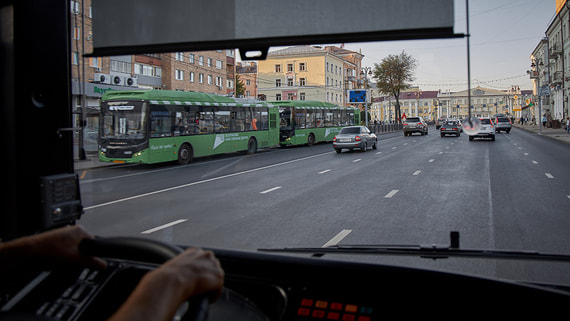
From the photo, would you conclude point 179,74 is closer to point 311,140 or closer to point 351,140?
point 351,140

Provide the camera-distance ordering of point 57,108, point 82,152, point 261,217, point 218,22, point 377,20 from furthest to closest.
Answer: point 261,217 < point 82,152 < point 57,108 < point 218,22 < point 377,20

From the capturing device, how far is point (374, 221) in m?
7.93

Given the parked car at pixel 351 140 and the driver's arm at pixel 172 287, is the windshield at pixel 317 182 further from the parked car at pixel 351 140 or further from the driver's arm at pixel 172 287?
the parked car at pixel 351 140

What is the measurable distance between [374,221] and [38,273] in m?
6.52

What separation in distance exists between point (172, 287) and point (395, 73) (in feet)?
10.2

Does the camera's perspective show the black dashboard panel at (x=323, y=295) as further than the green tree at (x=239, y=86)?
No

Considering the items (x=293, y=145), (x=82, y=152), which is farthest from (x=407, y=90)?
(x=293, y=145)

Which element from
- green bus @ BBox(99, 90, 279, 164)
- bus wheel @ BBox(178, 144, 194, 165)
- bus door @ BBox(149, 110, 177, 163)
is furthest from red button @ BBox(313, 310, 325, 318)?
bus wheel @ BBox(178, 144, 194, 165)

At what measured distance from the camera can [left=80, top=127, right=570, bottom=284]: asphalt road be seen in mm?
6480

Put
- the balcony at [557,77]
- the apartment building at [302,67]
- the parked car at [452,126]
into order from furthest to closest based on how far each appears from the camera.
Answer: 1. the balcony at [557,77]
2. the apartment building at [302,67]
3. the parked car at [452,126]

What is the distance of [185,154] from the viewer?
21500mm

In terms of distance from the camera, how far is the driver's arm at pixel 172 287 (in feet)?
4.02

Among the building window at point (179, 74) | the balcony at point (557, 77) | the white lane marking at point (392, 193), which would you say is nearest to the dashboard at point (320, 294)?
the building window at point (179, 74)

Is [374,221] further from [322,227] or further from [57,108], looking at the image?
[57,108]
